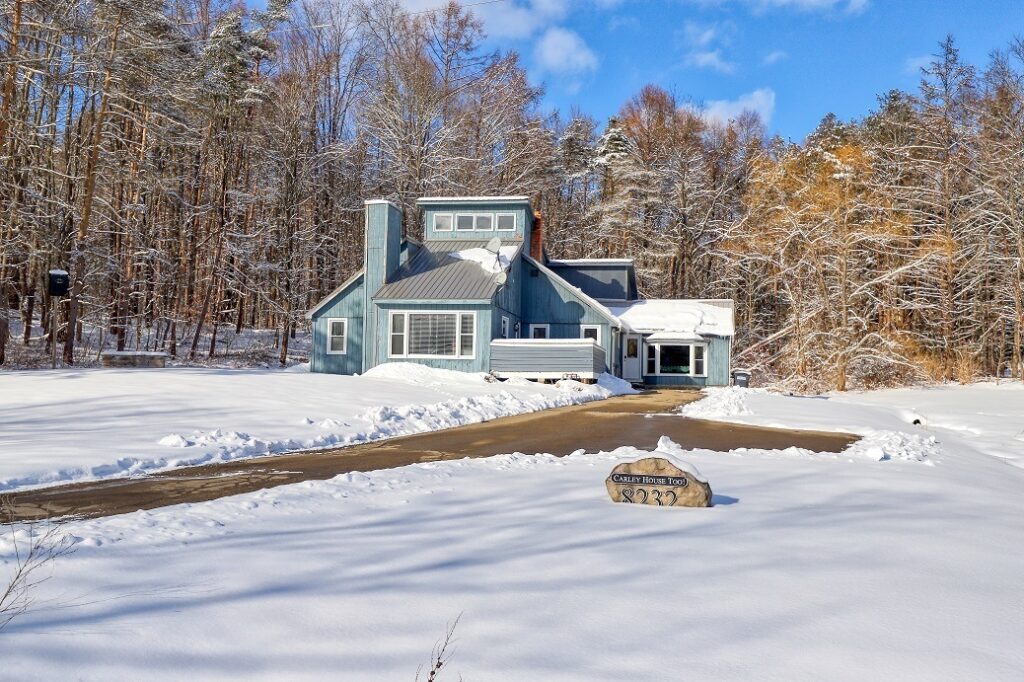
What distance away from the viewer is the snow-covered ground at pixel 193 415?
810 centimetres

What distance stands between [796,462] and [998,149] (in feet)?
102

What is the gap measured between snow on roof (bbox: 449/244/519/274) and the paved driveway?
9047 millimetres

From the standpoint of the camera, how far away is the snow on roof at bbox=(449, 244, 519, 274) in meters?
25.7

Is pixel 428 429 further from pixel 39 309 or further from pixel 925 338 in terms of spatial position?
pixel 39 309

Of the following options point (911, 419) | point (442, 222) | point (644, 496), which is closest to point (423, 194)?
point (442, 222)

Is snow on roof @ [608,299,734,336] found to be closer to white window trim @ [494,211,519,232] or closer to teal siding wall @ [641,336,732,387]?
teal siding wall @ [641,336,732,387]

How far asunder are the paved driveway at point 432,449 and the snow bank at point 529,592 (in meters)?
1.16

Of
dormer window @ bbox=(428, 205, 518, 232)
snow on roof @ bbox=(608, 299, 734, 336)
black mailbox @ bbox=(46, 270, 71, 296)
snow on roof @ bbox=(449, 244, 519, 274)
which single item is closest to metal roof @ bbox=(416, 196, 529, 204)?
dormer window @ bbox=(428, 205, 518, 232)

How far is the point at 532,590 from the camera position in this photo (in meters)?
3.70

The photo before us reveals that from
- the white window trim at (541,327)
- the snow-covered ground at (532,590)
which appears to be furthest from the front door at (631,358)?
the snow-covered ground at (532,590)

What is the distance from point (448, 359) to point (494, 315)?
2199mm

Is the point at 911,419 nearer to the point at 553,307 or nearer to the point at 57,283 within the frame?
the point at 553,307

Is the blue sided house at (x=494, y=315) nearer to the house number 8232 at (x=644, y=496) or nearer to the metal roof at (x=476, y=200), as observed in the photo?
the metal roof at (x=476, y=200)

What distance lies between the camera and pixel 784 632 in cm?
320
